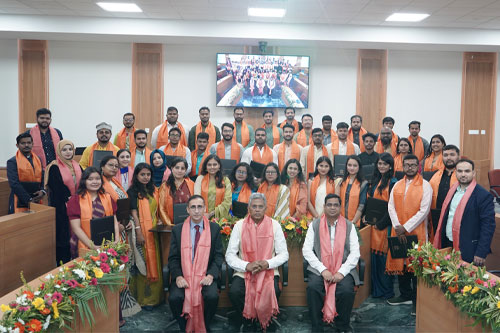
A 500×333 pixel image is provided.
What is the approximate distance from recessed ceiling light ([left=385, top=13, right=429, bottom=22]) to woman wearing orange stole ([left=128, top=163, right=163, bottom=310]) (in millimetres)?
5948

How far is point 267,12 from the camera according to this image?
7691 mm

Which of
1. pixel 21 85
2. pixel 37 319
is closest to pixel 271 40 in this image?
pixel 21 85

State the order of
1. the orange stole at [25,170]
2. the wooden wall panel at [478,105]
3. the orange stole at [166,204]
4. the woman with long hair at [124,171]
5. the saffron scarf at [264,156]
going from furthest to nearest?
the wooden wall panel at [478,105]
the saffron scarf at [264,156]
the orange stole at [25,170]
the woman with long hair at [124,171]
the orange stole at [166,204]

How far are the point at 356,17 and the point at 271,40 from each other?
1.82 m

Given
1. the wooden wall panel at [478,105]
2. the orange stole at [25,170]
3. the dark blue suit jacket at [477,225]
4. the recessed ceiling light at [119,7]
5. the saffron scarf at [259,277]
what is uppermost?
the recessed ceiling light at [119,7]

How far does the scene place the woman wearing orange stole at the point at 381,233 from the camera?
175 inches

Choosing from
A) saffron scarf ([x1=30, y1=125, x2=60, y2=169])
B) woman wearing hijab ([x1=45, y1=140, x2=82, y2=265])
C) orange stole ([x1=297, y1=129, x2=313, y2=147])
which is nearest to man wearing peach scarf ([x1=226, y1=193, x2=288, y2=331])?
woman wearing hijab ([x1=45, y1=140, x2=82, y2=265])

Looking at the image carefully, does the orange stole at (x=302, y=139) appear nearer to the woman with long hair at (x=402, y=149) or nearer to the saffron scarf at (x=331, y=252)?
the woman with long hair at (x=402, y=149)

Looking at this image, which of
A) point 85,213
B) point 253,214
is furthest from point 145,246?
point 253,214

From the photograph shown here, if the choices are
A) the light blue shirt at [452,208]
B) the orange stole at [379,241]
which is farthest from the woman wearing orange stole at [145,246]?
the light blue shirt at [452,208]

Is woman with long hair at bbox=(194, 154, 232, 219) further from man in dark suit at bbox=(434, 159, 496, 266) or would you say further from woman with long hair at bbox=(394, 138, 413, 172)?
woman with long hair at bbox=(394, 138, 413, 172)

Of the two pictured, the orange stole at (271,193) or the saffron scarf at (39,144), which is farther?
the saffron scarf at (39,144)

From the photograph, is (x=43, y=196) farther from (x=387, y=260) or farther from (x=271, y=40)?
(x=271, y=40)

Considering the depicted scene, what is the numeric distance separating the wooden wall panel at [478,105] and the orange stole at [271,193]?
7.19 meters
